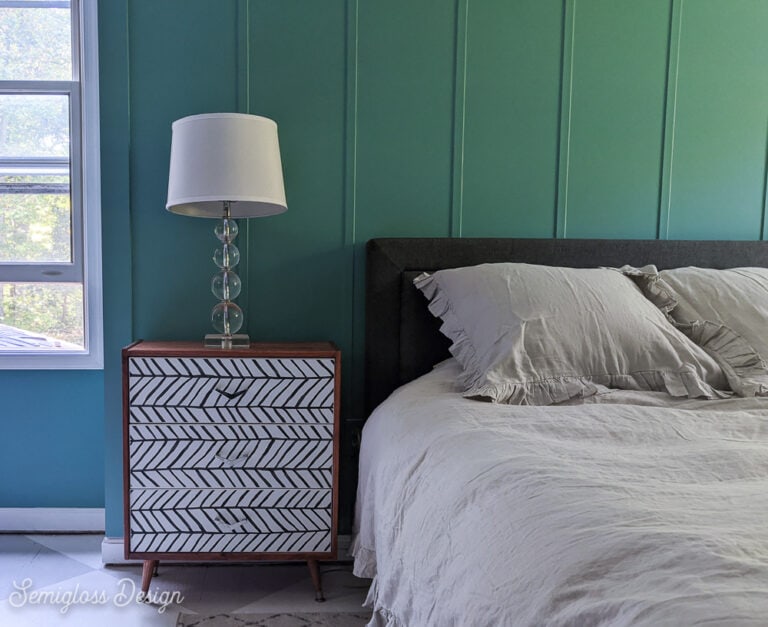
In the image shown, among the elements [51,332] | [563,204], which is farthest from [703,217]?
[51,332]

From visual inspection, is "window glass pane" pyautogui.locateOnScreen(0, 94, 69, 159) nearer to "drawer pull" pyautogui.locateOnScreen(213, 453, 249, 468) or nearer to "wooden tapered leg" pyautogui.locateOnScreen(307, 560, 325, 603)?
"drawer pull" pyautogui.locateOnScreen(213, 453, 249, 468)

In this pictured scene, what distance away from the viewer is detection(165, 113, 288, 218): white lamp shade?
6.36 ft

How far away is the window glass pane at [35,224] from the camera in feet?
8.61

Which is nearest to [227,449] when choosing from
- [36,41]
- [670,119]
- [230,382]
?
[230,382]

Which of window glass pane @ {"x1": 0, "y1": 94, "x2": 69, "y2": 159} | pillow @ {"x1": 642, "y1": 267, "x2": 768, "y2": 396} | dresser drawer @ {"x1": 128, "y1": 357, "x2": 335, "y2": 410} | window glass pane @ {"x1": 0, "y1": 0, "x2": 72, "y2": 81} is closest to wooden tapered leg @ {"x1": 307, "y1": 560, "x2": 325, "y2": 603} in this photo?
dresser drawer @ {"x1": 128, "y1": 357, "x2": 335, "y2": 410}

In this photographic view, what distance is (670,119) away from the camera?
2451mm

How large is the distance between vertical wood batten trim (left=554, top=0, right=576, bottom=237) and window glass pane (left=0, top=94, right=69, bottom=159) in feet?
6.47

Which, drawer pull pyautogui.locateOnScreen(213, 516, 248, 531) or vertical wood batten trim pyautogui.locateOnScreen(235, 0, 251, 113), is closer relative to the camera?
drawer pull pyautogui.locateOnScreen(213, 516, 248, 531)

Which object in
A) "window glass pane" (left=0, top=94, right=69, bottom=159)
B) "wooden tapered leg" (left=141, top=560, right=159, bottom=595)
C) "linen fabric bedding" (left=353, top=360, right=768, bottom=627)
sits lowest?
"wooden tapered leg" (left=141, top=560, right=159, bottom=595)

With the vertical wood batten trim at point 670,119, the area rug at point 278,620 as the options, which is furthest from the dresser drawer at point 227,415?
the vertical wood batten trim at point 670,119

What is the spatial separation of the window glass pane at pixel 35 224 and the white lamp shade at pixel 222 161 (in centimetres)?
90

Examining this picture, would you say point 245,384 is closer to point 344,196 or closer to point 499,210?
point 344,196

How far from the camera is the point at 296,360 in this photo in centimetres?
196

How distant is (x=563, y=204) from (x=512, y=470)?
156 centimetres
